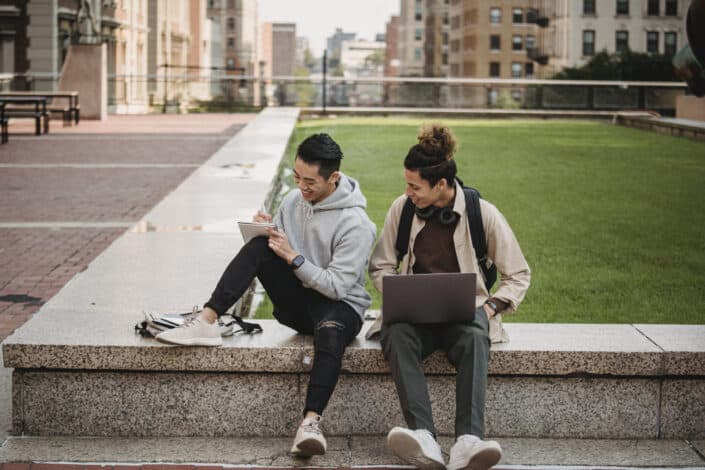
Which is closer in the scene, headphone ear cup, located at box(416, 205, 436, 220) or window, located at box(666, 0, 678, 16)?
headphone ear cup, located at box(416, 205, 436, 220)

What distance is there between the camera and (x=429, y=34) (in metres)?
153

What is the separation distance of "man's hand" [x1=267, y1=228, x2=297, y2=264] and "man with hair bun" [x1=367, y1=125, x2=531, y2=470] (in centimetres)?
45

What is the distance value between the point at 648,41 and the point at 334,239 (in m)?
79.7

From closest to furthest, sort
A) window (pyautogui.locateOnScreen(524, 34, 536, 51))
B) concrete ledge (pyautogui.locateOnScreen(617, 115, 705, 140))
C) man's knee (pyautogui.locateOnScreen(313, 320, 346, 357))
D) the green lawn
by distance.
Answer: man's knee (pyautogui.locateOnScreen(313, 320, 346, 357)), the green lawn, concrete ledge (pyautogui.locateOnScreen(617, 115, 705, 140)), window (pyautogui.locateOnScreen(524, 34, 536, 51))

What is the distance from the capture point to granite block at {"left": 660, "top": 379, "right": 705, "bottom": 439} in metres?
5.26

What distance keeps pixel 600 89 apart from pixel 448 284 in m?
29.0

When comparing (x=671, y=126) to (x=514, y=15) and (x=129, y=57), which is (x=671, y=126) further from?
(x=514, y=15)

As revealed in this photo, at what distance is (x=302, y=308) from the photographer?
5.32m

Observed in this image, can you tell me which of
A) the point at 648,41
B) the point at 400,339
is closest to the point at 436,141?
the point at 400,339

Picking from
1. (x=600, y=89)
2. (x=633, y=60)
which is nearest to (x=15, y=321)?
(x=600, y=89)

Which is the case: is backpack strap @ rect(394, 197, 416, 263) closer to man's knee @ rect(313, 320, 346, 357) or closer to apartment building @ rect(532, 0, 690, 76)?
man's knee @ rect(313, 320, 346, 357)

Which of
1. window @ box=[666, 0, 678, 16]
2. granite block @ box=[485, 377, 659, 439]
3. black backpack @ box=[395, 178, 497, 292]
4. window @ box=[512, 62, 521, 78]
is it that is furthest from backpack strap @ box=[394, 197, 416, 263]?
window @ box=[512, 62, 521, 78]

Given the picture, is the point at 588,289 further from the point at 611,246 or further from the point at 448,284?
the point at 448,284

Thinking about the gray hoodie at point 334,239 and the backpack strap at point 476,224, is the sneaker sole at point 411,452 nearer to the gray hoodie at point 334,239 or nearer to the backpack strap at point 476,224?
the gray hoodie at point 334,239
